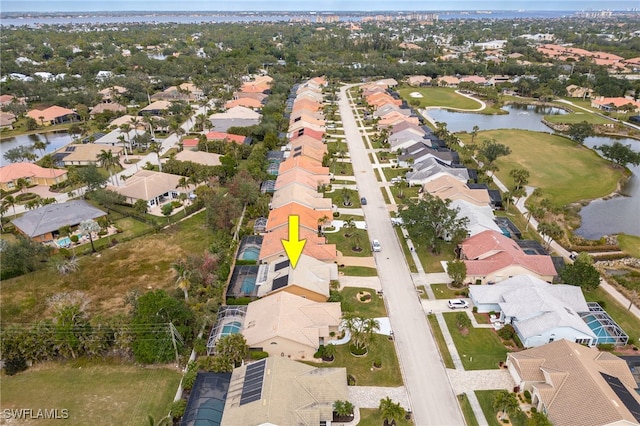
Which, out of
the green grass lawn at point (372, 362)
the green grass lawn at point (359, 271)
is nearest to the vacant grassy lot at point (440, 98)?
the green grass lawn at point (359, 271)

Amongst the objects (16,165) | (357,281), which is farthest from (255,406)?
(16,165)

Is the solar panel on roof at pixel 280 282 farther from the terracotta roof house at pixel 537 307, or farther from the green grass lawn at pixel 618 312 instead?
the green grass lawn at pixel 618 312

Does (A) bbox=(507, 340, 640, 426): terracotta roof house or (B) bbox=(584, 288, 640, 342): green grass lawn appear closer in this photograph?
(A) bbox=(507, 340, 640, 426): terracotta roof house

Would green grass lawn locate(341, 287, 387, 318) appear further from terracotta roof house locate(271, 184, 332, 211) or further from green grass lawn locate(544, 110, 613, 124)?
green grass lawn locate(544, 110, 613, 124)

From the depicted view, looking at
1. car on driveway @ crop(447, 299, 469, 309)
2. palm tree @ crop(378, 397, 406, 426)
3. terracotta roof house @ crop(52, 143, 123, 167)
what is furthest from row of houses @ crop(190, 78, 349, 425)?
terracotta roof house @ crop(52, 143, 123, 167)

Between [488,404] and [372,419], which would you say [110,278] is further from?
[488,404]

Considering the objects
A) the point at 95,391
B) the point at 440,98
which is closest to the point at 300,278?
the point at 95,391
